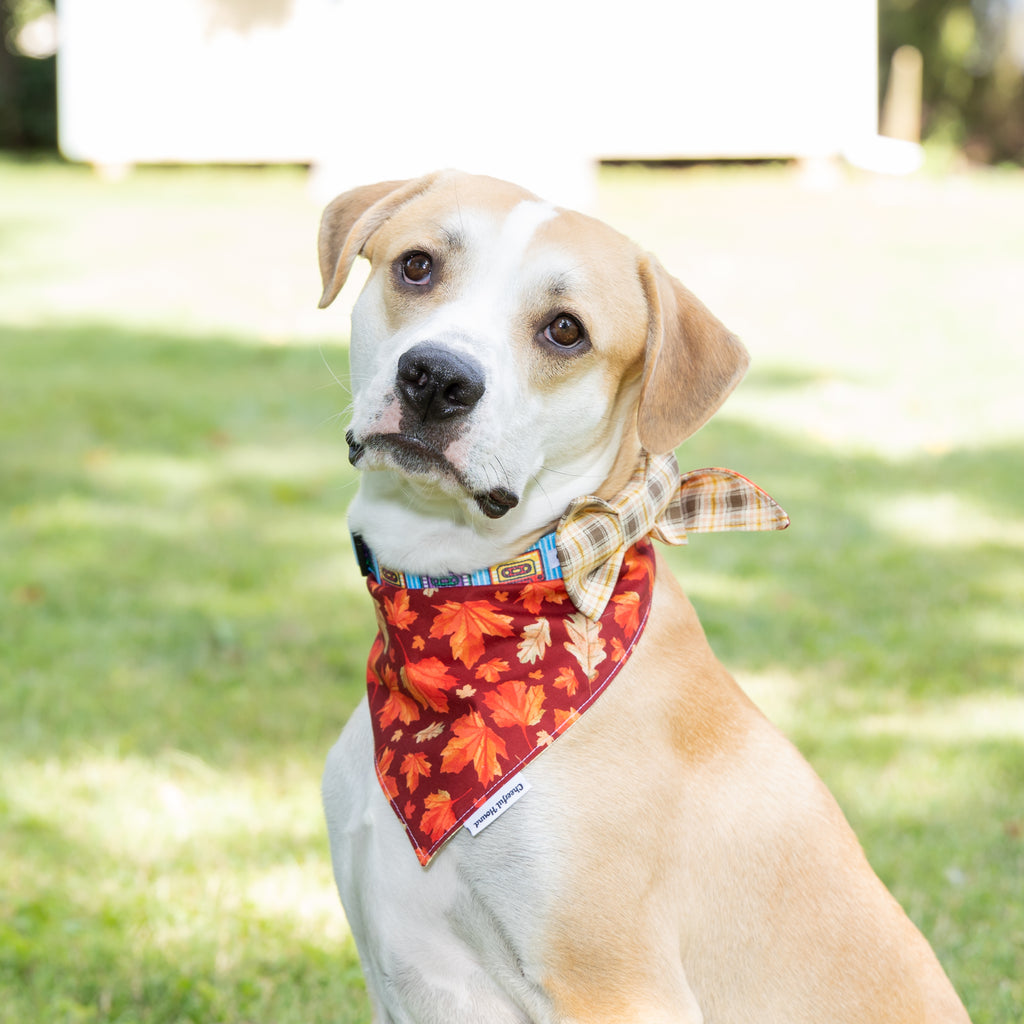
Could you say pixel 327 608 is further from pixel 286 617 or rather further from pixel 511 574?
pixel 511 574

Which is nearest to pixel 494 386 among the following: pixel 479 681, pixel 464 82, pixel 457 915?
pixel 479 681

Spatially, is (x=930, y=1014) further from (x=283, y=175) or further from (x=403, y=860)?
(x=283, y=175)

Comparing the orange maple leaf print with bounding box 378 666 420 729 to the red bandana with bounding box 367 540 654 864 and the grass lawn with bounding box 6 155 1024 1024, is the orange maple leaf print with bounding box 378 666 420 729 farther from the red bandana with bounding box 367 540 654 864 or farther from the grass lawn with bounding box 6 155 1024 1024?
the grass lawn with bounding box 6 155 1024 1024

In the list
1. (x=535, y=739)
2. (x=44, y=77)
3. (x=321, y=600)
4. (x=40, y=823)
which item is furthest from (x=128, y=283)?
(x=44, y=77)

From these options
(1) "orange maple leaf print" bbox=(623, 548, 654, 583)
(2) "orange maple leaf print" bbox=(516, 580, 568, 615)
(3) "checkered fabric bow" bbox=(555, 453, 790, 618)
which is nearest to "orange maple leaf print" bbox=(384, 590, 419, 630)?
(2) "orange maple leaf print" bbox=(516, 580, 568, 615)

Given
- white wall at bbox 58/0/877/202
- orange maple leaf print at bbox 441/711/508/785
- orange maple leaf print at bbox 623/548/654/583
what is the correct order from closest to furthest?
1. orange maple leaf print at bbox 441/711/508/785
2. orange maple leaf print at bbox 623/548/654/583
3. white wall at bbox 58/0/877/202

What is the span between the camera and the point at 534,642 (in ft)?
8.75

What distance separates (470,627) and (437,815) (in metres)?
0.39

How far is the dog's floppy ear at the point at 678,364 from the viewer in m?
2.74

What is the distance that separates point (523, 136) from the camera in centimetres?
1731

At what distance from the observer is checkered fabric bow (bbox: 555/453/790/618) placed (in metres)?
2.66

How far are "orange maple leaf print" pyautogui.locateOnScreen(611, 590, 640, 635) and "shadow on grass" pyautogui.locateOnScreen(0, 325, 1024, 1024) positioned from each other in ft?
3.29

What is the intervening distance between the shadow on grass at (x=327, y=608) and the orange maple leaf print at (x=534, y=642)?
3.05 feet

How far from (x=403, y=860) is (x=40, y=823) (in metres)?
1.98
